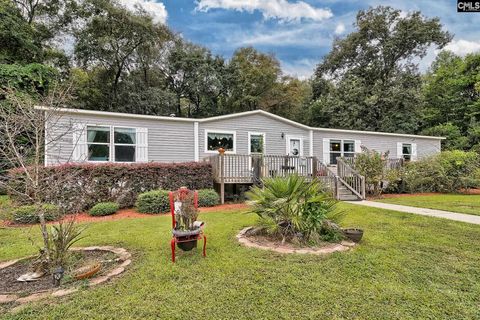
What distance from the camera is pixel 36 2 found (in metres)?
16.6

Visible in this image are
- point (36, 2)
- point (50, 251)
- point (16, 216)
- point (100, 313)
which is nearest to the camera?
point (100, 313)

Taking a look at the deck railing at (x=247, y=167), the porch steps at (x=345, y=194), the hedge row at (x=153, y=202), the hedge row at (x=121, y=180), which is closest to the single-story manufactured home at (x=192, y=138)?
the hedge row at (x=121, y=180)

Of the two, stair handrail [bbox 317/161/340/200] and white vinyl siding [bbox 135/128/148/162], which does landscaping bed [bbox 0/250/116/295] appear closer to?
white vinyl siding [bbox 135/128/148/162]

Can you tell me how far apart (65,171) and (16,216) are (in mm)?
1561

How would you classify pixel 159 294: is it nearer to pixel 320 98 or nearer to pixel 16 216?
pixel 16 216

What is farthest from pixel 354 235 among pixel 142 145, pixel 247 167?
pixel 142 145

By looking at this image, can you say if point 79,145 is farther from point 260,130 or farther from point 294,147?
point 294,147

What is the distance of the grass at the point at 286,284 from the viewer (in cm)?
244

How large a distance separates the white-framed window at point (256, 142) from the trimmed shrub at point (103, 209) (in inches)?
265

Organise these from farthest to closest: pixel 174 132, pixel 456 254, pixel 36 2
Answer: pixel 36 2 < pixel 174 132 < pixel 456 254

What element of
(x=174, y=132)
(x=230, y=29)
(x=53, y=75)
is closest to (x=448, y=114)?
(x=230, y=29)

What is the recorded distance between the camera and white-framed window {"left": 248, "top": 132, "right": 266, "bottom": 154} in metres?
12.5

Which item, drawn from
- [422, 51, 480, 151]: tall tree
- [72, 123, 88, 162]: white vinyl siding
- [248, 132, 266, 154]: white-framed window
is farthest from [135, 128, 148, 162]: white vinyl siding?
[422, 51, 480, 151]: tall tree

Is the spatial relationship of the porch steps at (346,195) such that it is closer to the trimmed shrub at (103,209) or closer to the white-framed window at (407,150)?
the trimmed shrub at (103,209)
